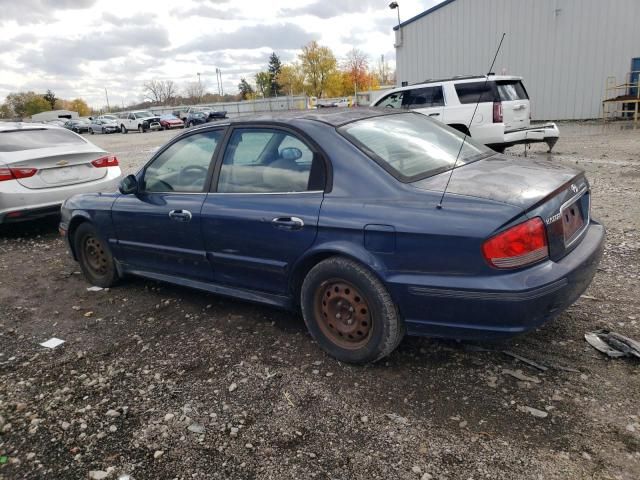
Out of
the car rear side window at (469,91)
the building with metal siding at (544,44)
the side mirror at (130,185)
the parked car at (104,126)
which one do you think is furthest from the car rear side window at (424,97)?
the parked car at (104,126)

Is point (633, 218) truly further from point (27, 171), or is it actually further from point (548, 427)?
point (27, 171)

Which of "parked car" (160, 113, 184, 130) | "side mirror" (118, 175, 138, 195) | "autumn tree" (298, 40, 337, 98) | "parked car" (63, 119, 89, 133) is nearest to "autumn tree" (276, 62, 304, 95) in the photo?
"autumn tree" (298, 40, 337, 98)

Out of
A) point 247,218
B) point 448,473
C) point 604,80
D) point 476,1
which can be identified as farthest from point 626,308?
point 476,1

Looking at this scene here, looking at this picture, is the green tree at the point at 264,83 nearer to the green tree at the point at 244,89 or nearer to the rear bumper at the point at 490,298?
the green tree at the point at 244,89

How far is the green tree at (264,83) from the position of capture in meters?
91.1

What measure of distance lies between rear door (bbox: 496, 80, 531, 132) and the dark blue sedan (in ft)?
22.5

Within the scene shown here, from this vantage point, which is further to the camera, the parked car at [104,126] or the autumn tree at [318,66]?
the autumn tree at [318,66]

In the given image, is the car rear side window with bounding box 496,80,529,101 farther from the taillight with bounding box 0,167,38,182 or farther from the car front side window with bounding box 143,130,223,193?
the taillight with bounding box 0,167,38,182

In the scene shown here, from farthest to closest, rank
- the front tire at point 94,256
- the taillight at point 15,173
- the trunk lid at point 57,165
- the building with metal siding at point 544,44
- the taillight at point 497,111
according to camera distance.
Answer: the building with metal siding at point 544,44 < the taillight at point 497,111 < the trunk lid at point 57,165 < the taillight at point 15,173 < the front tire at point 94,256

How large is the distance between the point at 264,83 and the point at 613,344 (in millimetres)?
94023

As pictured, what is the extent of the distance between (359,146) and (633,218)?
4.32 m

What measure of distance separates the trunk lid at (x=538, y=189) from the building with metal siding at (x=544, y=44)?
1810 cm

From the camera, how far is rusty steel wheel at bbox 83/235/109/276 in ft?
15.9

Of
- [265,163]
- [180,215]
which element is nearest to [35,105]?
[180,215]
